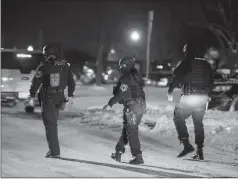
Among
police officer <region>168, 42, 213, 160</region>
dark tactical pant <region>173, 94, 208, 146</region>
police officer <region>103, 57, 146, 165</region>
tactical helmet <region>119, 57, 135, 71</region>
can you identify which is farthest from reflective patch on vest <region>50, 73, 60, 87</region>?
dark tactical pant <region>173, 94, 208, 146</region>

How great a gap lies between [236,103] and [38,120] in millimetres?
5975

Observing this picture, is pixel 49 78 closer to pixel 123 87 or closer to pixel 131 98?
pixel 123 87

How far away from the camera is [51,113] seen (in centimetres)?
712

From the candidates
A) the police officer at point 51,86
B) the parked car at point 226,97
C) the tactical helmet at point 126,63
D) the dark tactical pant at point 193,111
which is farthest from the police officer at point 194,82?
the parked car at point 226,97

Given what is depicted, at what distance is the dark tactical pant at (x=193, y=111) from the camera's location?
290 inches

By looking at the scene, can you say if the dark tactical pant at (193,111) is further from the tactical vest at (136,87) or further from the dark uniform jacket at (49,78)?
the dark uniform jacket at (49,78)

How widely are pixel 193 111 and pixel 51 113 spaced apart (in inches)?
89.1

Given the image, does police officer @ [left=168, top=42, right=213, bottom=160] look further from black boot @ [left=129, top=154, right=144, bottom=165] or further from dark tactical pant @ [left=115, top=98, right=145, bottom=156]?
black boot @ [left=129, top=154, right=144, bottom=165]

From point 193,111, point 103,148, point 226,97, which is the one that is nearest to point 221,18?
point 226,97

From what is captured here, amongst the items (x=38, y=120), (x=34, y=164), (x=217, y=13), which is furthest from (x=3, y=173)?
(x=217, y=13)

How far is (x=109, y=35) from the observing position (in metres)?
31.5

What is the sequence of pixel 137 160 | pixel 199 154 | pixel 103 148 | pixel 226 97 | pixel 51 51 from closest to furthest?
1. pixel 137 160
2. pixel 51 51
3. pixel 199 154
4. pixel 103 148
5. pixel 226 97

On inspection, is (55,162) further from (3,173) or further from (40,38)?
(40,38)

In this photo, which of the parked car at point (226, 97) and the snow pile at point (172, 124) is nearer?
the snow pile at point (172, 124)
